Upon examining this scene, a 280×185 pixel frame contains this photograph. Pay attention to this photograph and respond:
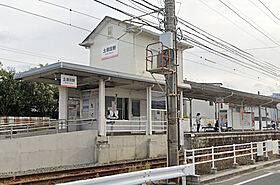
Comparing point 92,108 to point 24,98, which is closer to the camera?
point 92,108

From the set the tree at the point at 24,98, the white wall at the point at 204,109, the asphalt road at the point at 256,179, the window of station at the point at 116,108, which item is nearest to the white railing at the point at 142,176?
the asphalt road at the point at 256,179

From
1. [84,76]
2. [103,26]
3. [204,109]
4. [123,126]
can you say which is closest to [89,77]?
[84,76]

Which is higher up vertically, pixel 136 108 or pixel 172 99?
pixel 172 99

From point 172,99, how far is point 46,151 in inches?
307

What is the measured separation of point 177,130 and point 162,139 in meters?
9.78

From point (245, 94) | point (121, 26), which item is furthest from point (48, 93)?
point (245, 94)

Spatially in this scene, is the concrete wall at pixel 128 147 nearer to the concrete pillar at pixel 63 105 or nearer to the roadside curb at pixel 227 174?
the concrete pillar at pixel 63 105

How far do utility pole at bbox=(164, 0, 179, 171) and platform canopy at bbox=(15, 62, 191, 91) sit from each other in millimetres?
5350

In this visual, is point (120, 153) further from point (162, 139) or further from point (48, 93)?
point (48, 93)

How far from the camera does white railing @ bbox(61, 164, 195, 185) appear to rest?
591cm

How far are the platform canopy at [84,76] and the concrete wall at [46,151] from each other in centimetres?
331

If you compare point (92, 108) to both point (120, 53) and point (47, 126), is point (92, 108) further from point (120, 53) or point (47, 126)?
point (120, 53)

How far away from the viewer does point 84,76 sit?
1631 centimetres

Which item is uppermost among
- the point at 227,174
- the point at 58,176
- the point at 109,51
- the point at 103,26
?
the point at 103,26
